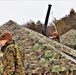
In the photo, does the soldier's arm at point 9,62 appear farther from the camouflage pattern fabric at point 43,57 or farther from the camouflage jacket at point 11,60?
the camouflage pattern fabric at point 43,57

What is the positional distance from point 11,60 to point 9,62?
0.18 feet

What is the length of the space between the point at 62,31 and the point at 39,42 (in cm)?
4981

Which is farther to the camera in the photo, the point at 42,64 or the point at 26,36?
the point at 26,36

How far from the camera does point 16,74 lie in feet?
21.6

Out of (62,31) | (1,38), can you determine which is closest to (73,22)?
(62,31)

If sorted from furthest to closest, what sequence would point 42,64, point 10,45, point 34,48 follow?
1. point 34,48
2. point 42,64
3. point 10,45

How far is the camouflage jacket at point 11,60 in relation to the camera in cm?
649

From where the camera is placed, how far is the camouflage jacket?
256 inches

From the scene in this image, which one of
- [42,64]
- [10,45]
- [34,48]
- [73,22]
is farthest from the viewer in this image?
[73,22]

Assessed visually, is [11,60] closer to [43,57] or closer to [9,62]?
[9,62]

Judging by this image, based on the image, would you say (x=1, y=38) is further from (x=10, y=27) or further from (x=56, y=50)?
(x=10, y=27)

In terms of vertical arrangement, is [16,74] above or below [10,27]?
below

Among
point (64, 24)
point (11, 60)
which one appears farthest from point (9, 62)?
point (64, 24)

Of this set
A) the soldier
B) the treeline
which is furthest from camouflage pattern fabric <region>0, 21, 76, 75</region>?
the treeline
